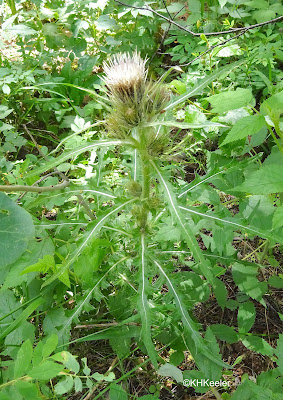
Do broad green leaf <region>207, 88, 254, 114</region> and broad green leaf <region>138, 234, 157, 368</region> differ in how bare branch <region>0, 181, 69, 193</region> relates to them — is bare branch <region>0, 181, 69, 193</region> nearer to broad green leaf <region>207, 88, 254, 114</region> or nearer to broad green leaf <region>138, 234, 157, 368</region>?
broad green leaf <region>138, 234, 157, 368</region>

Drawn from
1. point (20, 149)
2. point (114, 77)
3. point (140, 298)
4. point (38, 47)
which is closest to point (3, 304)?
point (140, 298)

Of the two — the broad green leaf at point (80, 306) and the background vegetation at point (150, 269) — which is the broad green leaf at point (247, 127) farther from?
the broad green leaf at point (80, 306)

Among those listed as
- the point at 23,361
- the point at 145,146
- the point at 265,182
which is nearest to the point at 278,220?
the point at 265,182

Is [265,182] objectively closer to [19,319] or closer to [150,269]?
[150,269]

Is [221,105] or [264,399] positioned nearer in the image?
[264,399]

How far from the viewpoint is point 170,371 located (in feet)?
5.06

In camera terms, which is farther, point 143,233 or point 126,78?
point 143,233

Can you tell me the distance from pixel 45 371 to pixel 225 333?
2.84 ft

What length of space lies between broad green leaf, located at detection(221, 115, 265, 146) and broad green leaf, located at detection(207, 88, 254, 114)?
3.3 inches

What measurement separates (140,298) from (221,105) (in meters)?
0.80

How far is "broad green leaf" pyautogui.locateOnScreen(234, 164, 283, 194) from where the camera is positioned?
1292 mm

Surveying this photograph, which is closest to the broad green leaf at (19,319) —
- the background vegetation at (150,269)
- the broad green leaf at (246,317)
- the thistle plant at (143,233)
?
the background vegetation at (150,269)

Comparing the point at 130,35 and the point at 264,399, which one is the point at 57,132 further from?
the point at 264,399

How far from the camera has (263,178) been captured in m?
1.32
